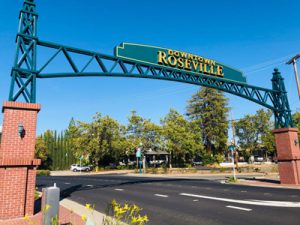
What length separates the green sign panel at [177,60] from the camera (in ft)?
47.2

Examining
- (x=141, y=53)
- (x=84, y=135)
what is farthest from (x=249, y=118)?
(x=141, y=53)

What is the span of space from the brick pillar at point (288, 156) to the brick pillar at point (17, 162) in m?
17.1

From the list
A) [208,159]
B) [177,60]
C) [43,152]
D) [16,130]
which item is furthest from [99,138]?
[16,130]

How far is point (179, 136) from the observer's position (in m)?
49.9

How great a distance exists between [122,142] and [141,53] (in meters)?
37.6

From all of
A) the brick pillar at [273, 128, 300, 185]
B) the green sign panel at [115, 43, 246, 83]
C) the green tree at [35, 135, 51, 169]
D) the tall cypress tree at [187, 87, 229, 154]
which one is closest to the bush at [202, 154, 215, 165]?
the tall cypress tree at [187, 87, 229, 154]

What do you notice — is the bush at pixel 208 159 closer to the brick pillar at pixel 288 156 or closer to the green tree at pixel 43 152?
the green tree at pixel 43 152

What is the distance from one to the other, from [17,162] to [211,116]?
56.4 meters

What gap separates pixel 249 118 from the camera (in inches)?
2707

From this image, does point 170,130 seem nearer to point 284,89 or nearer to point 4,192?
point 284,89

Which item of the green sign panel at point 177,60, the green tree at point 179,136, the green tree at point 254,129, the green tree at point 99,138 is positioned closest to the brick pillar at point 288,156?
the green sign panel at point 177,60

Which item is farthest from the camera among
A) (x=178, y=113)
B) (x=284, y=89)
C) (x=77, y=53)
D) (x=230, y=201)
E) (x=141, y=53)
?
(x=178, y=113)

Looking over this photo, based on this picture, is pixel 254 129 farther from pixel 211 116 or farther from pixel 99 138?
pixel 99 138

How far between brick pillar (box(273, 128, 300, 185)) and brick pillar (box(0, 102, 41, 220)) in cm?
1710
